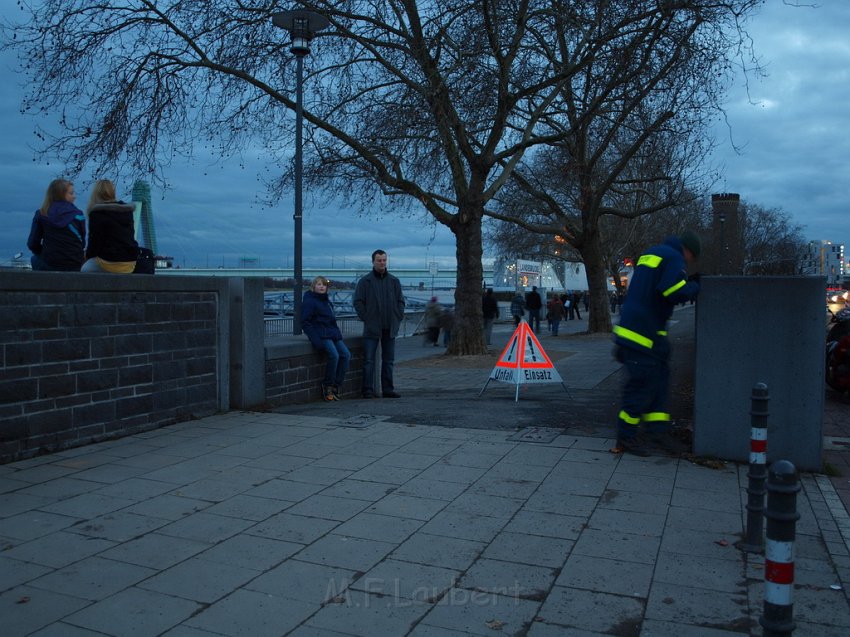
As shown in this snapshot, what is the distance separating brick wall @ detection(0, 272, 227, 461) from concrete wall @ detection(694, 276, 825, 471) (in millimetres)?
5011

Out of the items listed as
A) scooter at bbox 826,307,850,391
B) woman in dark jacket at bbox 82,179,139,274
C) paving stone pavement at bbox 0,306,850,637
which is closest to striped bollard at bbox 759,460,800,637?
paving stone pavement at bbox 0,306,850,637

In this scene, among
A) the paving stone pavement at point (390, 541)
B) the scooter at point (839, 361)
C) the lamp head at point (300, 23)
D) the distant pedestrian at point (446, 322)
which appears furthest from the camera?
the distant pedestrian at point (446, 322)

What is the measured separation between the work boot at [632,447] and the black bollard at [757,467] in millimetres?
2072

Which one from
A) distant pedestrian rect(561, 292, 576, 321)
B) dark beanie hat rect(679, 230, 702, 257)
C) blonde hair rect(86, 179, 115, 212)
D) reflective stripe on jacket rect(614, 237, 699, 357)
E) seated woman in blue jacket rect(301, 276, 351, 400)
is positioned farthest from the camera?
distant pedestrian rect(561, 292, 576, 321)

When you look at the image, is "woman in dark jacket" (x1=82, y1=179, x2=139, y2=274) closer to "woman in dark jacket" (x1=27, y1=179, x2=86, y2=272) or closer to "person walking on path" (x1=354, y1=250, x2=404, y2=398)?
"woman in dark jacket" (x1=27, y1=179, x2=86, y2=272)

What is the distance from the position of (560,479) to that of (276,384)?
4.37 m

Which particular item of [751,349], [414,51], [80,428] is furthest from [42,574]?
[414,51]

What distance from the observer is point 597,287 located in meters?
29.7

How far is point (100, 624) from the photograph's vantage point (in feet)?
11.2

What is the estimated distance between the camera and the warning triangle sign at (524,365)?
9.80 meters

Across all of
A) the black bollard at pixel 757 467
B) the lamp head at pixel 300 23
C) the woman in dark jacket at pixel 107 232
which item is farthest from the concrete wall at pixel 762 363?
the lamp head at pixel 300 23

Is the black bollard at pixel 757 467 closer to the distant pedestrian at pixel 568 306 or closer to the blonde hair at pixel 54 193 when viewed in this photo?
the blonde hair at pixel 54 193

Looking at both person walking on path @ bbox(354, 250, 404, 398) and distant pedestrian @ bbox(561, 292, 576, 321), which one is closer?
person walking on path @ bbox(354, 250, 404, 398)

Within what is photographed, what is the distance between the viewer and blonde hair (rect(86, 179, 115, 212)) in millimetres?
7254
